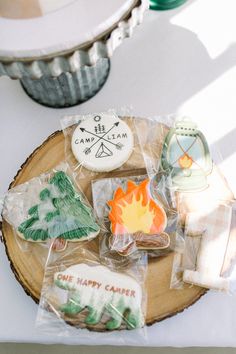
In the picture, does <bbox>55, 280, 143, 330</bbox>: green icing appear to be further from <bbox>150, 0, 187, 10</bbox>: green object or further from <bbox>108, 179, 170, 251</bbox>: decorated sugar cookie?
<bbox>150, 0, 187, 10</bbox>: green object

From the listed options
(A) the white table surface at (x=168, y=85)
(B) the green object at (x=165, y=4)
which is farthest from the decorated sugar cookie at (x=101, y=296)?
(B) the green object at (x=165, y=4)

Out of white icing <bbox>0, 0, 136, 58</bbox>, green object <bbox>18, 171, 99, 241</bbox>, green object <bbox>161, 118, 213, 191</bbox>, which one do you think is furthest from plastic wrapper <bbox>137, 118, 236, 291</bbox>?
white icing <bbox>0, 0, 136, 58</bbox>

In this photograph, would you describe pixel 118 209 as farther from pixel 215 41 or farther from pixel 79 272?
pixel 215 41

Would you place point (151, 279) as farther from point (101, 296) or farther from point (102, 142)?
point (102, 142)

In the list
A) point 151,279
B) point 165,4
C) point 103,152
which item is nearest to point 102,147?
point 103,152

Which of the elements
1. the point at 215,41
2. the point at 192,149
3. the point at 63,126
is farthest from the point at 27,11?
the point at 215,41

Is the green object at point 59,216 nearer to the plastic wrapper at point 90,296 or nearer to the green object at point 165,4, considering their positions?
the plastic wrapper at point 90,296
